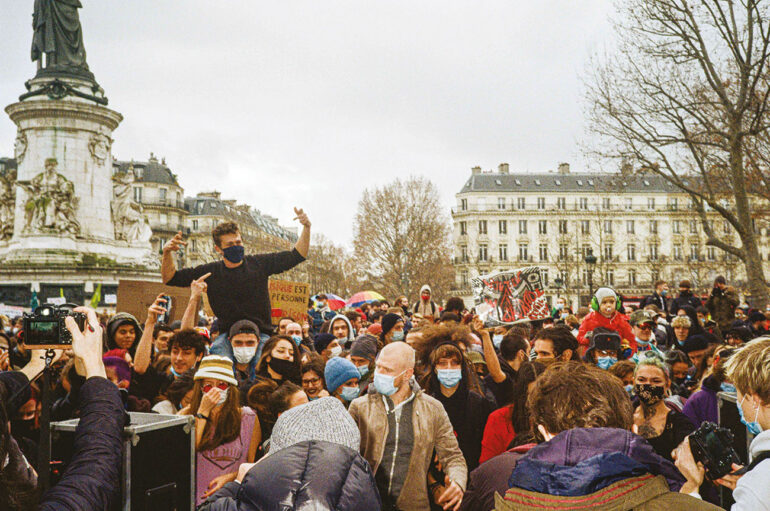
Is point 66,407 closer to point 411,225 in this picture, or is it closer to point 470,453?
point 470,453

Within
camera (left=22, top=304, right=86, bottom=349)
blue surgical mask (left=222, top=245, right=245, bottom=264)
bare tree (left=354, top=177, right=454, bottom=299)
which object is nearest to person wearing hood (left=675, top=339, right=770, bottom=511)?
camera (left=22, top=304, right=86, bottom=349)

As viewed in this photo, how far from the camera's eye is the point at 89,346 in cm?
217

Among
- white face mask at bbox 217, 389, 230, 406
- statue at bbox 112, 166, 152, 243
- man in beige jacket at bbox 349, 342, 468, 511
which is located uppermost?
statue at bbox 112, 166, 152, 243

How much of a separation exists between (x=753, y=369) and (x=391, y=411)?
6.84ft

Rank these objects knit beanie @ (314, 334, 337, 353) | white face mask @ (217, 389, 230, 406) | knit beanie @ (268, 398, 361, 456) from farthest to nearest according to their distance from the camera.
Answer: knit beanie @ (314, 334, 337, 353), white face mask @ (217, 389, 230, 406), knit beanie @ (268, 398, 361, 456)

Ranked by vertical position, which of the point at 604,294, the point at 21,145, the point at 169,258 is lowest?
the point at 604,294

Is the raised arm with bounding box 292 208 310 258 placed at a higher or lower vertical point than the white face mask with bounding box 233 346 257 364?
higher

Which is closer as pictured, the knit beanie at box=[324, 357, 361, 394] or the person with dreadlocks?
the person with dreadlocks

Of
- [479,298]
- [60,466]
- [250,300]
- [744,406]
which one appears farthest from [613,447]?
[479,298]

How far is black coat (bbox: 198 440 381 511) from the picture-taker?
6.58 feet

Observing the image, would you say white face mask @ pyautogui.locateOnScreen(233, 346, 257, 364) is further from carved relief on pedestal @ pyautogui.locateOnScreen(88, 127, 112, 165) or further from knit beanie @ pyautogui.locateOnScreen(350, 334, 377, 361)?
carved relief on pedestal @ pyautogui.locateOnScreen(88, 127, 112, 165)

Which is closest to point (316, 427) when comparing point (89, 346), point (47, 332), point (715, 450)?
point (89, 346)

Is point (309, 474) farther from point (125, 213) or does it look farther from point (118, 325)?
point (125, 213)

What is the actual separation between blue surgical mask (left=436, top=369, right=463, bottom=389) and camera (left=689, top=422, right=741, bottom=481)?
269cm
